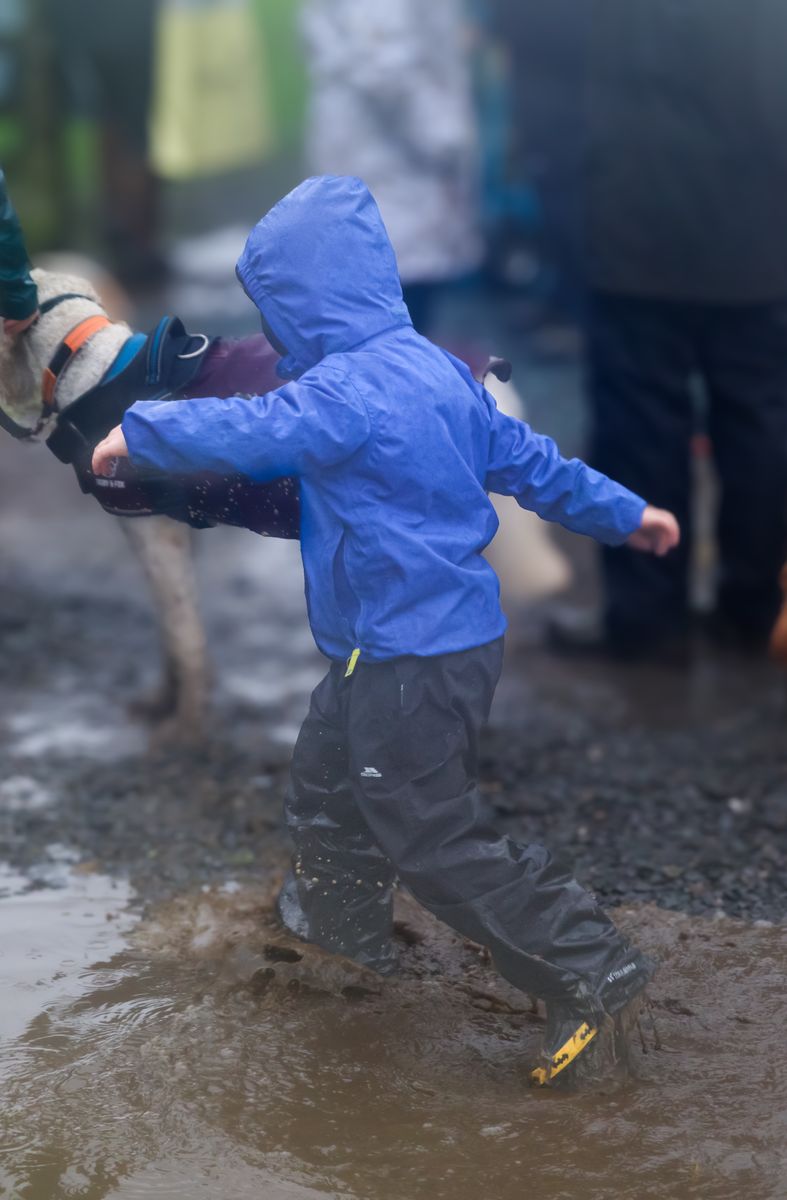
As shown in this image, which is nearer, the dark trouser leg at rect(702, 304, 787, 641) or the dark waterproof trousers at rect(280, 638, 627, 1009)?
the dark waterproof trousers at rect(280, 638, 627, 1009)

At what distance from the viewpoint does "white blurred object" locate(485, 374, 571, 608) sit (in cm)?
529

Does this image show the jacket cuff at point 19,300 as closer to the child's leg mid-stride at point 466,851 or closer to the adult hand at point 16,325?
the adult hand at point 16,325

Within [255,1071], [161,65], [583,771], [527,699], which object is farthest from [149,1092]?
[161,65]

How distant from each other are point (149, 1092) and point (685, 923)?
4.25 ft

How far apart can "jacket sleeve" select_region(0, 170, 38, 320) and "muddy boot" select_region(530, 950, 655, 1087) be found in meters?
1.74

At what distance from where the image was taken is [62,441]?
11.0 ft

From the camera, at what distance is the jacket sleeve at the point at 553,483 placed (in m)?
2.99

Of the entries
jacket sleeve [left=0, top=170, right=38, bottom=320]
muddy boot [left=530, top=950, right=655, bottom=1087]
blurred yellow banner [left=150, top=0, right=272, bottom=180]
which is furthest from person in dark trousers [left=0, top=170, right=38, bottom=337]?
blurred yellow banner [left=150, top=0, right=272, bottom=180]

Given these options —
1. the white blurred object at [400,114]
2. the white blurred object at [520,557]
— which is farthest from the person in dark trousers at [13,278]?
the white blurred object at [400,114]

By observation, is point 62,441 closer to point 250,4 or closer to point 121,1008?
point 121,1008

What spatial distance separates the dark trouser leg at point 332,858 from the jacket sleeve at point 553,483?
0.53 m

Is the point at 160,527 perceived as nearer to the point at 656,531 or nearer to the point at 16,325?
the point at 16,325

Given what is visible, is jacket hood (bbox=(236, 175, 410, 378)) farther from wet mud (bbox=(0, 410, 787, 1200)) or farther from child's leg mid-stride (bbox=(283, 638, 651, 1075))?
wet mud (bbox=(0, 410, 787, 1200))

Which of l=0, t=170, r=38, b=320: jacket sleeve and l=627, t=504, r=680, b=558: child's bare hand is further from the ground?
l=0, t=170, r=38, b=320: jacket sleeve
